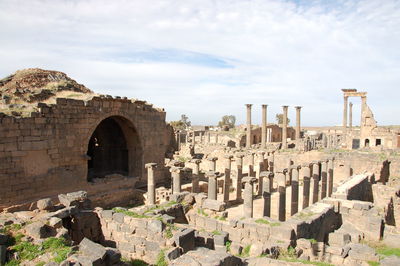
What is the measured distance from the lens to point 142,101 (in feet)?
67.5

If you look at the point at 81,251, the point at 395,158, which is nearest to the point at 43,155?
the point at 81,251

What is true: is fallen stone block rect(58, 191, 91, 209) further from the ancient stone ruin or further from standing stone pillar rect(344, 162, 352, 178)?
standing stone pillar rect(344, 162, 352, 178)

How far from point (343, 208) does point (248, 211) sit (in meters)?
3.89

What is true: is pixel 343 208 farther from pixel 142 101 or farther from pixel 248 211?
pixel 142 101

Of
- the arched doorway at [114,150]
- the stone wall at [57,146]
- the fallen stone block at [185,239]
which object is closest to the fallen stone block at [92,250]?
the fallen stone block at [185,239]

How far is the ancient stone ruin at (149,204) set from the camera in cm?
755

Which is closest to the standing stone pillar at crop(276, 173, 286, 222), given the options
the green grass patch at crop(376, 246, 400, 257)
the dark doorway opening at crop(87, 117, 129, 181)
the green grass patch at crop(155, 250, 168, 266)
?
the green grass patch at crop(376, 246, 400, 257)

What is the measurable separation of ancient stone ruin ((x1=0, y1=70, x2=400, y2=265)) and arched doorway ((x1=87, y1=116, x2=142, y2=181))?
72 millimetres

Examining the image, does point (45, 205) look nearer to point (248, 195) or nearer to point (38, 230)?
point (38, 230)

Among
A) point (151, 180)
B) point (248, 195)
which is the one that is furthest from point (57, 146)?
point (248, 195)

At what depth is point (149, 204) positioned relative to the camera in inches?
620

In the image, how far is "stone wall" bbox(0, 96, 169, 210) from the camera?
1351 cm

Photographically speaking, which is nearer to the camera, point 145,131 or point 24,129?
point 24,129

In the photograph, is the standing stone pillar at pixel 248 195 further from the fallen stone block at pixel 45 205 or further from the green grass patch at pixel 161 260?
the fallen stone block at pixel 45 205
